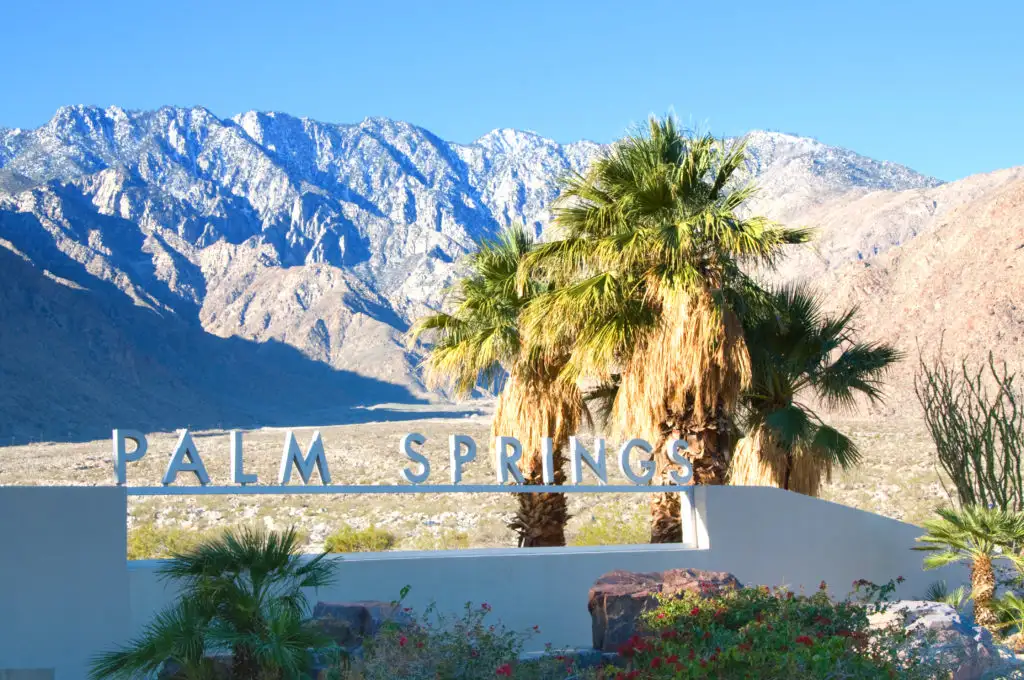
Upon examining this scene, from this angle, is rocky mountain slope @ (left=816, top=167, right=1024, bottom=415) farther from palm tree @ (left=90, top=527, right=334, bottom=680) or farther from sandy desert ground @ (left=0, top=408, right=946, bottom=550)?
palm tree @ (left=90, top=527, right=334, bottom=680)

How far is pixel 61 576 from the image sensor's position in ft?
30.7

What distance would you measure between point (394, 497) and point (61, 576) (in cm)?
3129

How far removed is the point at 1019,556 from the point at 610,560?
581cm

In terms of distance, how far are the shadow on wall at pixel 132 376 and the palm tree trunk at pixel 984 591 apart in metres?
69.8

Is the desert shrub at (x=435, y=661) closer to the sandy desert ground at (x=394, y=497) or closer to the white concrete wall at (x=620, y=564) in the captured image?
the white concrete wall at (x=620, y=564)

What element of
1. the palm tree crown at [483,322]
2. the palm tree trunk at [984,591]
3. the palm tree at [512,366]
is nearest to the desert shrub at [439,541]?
the palm tree crown at [483,322]

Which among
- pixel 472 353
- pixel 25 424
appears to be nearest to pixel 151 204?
pixel 25 424

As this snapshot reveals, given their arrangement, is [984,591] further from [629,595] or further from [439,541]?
[439,541]

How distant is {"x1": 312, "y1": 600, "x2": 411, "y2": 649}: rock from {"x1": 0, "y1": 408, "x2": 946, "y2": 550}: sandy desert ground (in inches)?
562

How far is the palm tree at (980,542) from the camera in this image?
47.4ft

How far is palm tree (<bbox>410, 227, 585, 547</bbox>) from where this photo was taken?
16.1 m

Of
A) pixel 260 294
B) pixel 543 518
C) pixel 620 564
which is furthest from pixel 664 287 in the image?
pixel 260 294

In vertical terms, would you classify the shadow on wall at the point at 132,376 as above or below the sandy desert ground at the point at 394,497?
above

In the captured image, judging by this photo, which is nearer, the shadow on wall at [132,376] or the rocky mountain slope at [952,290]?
the rocky mountain slope at [952,290]
